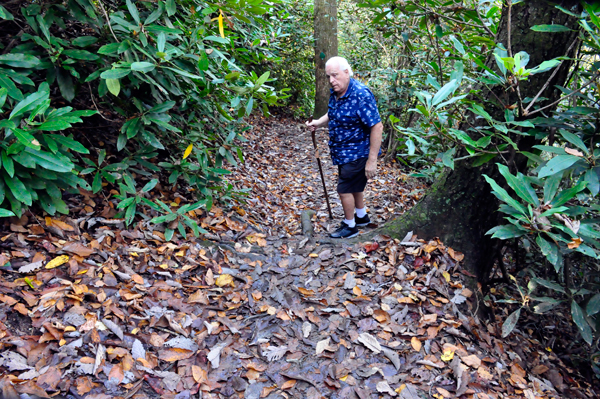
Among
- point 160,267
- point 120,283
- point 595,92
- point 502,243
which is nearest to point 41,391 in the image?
point 120,283

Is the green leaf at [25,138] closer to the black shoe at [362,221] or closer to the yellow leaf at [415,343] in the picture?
the yellow leaf at [415,343]

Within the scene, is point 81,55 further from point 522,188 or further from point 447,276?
point 447,276

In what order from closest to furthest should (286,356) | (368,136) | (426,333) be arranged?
(286,356), (426,333), (368,136)

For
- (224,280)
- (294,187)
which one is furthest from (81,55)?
(294,187)

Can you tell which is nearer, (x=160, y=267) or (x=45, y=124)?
(x=45, y=124)

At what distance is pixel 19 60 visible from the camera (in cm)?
229

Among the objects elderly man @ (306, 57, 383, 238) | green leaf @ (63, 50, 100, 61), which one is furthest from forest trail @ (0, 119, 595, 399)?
green leaf @ (63, 50, 100, 61)

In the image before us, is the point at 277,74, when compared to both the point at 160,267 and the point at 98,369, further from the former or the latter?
the point at 98,369

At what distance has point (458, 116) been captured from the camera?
9.37 feet

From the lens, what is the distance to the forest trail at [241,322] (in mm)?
1951

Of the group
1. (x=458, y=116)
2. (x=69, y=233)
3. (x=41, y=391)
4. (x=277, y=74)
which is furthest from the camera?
(x=277, y=74)

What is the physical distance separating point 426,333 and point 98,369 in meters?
1.98

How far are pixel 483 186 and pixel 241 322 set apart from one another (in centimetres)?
217

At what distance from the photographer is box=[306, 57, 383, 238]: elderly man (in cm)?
350
